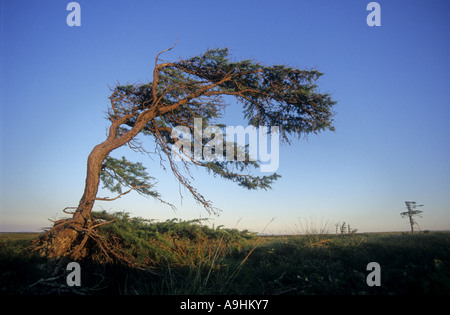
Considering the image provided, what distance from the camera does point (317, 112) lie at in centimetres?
791

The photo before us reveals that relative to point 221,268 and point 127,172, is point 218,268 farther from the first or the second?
point 127,172

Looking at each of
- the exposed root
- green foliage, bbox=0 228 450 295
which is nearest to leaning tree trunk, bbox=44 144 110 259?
the exposed root

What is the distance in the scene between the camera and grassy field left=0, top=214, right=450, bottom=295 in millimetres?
3556

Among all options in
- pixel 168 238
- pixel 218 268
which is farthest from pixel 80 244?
pixel 218 268

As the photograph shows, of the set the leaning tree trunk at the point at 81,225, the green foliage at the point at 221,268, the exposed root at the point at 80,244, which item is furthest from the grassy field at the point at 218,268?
the leaning tree trunk at the point at 81,225

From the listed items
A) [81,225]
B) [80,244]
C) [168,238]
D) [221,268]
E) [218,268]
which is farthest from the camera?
[168,238]

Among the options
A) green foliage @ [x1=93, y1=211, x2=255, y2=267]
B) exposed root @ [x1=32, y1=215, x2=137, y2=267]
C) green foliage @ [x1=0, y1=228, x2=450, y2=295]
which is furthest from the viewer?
green foliage @ [x1=93, y1=211, x2=255, y2=267]

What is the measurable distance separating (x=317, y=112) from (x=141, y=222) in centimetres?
695

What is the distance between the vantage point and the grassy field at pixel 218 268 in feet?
11.7

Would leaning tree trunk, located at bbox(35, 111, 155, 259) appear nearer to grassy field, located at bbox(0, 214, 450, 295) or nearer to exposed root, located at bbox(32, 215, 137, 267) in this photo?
exposed root, located at bbox(32, 215, 137, 267)

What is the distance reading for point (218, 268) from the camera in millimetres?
5273
